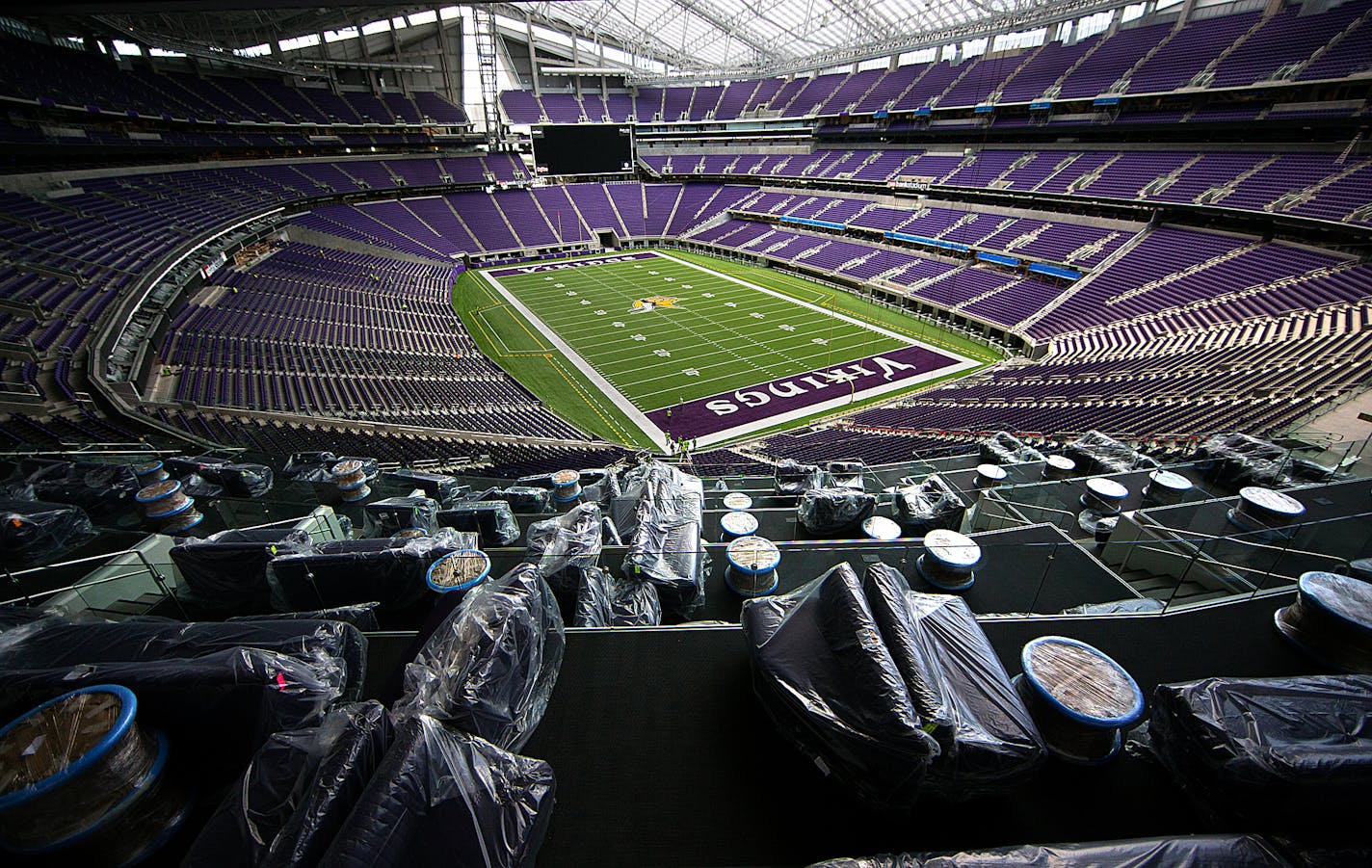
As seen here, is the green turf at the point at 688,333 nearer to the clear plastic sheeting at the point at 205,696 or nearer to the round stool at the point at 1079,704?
the round stool at the point at 1079,704

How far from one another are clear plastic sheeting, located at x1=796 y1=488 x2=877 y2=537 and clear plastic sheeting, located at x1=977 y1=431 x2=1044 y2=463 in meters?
5.15

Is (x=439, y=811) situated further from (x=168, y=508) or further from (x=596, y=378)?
(x=596, y=378)

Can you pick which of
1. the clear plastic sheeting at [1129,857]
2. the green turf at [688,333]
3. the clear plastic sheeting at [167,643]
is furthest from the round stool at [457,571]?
the green turf at [688,333]

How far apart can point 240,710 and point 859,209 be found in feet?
168

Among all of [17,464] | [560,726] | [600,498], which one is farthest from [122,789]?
[17,464]

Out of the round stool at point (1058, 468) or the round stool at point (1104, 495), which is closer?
the round stool at point (1104, 495)

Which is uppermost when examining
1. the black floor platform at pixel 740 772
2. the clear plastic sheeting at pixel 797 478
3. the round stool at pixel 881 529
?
the black floor platform at pixel 740 772

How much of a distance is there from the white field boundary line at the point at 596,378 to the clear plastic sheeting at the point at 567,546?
1467cm

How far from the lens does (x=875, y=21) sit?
139ft

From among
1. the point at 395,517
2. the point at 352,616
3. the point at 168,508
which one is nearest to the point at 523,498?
the point at 395,517

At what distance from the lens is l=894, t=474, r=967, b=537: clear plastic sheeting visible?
327 inches

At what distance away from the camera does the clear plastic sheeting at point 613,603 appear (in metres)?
5.02

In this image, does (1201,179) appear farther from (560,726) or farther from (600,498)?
(560,726)

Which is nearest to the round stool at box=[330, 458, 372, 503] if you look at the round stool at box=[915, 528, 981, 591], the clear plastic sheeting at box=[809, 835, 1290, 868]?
the round stool at box=[915, 528, 981, 591]
